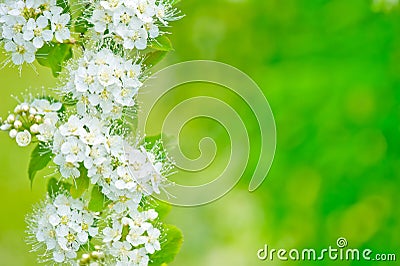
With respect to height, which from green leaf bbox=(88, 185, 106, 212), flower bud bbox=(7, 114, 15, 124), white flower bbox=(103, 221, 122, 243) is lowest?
white flower bbox=(103, 221, 122, 243)

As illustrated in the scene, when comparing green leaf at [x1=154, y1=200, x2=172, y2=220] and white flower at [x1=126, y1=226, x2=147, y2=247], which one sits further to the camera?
green leaf at [x1=154, y1=200, x2=172, y2=220]

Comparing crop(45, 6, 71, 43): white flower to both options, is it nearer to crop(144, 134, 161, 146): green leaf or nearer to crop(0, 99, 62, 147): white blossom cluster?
crop(0, 99, 62, 147): white blossom cluster

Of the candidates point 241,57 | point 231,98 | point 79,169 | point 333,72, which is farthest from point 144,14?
point 241,57

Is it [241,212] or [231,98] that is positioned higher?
[231,98]

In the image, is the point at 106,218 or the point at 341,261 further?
the point at 341,261

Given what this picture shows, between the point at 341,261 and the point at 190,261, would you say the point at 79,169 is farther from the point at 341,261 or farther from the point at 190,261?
the point at 190,261

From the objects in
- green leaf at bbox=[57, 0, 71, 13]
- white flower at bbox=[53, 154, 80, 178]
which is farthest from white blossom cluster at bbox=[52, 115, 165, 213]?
green leaf at bbox=[57, 0, 71, 13]

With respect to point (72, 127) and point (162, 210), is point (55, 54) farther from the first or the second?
point (162, 210)

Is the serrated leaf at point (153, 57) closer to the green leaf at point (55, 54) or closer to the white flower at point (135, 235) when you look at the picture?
the green leaf at point (55, 54)
